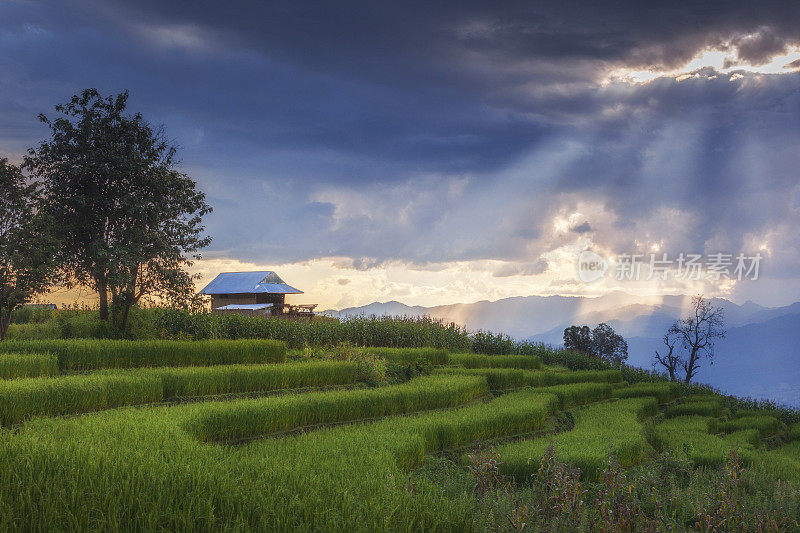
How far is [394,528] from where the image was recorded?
3.95 metres

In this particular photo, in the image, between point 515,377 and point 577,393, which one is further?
point 515,377

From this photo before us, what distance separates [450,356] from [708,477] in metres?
13.1

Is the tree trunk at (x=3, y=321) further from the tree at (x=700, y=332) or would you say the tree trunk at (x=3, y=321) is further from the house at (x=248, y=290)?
the tree at (x=700, y=332)

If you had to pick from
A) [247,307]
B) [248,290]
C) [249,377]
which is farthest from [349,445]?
[248,290]

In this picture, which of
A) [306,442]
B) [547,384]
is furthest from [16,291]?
[547,384]

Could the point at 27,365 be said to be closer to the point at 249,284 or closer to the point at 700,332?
the point at 249,284

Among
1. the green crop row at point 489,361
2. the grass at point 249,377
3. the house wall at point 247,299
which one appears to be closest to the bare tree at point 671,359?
the green crop row at point 489,361

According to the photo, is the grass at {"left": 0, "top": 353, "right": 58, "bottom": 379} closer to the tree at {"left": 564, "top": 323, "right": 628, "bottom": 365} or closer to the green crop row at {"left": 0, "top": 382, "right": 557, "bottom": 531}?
the green crop row at {"left": 0, "top": 382, "right": 557, "bottom": 531}

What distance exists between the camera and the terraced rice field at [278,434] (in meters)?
4.09

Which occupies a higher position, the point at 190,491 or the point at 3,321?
the point at 3,321

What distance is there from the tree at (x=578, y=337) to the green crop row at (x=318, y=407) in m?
44.6

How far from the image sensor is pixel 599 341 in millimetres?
61344

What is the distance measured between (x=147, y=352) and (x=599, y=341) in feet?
186

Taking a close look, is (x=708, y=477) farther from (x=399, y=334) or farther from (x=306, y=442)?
(x=399, y=334)
